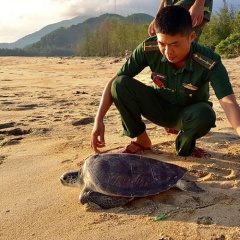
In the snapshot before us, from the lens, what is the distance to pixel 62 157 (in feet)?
10.5

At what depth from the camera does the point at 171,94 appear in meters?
2.91

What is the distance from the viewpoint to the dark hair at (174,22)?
2.31 m

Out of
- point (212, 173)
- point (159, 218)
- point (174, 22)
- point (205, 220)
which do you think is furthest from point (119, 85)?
point (205, 220)

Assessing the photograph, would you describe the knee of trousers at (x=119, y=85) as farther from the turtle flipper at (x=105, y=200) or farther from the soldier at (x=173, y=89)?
the turtle flipper at (x=105, y=200)

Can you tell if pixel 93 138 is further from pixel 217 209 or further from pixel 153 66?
pixel 217 209

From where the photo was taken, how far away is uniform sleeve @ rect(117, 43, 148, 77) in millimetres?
2879

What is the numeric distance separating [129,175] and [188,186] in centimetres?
39

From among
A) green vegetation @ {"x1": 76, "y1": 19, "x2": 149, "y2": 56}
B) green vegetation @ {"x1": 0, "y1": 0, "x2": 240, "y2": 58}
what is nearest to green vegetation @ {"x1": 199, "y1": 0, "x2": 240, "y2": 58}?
green vegetation @ {"x1": 0, "y1": 0, "x2": 240, "y2": 58}

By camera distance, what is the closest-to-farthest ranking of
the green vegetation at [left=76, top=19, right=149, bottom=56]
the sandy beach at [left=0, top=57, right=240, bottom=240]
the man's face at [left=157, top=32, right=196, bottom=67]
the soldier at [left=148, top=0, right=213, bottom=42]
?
the sandy beach at [left=0, top=57, right=240, bottom=240] < the man's face at [left=157, top=32, right=196, bottom=67] < the soldier at [left=148, top=0, right=213, bottom=42] < the green vegetation at [left=76, top=19, right=149, bottom=56]

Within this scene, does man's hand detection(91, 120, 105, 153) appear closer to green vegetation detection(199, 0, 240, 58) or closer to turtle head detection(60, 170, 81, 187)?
turtle head detection(60, 170, 81, 187)

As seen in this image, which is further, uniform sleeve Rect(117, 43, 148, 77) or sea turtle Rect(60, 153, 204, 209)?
uniform sleeve Rect(117, 43, 148, 77)

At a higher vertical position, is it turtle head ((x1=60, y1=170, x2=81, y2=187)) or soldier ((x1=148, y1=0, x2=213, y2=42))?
soldier ((x1=148, y1=0, x2=213, y2=42))

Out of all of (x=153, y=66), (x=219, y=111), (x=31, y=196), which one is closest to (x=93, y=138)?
(x=31, y=196)

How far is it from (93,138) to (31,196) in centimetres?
60
